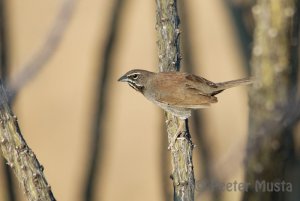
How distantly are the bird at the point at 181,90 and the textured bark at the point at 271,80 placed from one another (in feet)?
1.22

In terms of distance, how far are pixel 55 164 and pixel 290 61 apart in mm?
7005

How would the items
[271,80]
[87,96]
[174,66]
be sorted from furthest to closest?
[87,96], [174,66], [271,80]

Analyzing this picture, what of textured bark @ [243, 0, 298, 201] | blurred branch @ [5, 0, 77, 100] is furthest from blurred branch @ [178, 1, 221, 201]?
→ blurred branch @ [5, 0, 77, 100]

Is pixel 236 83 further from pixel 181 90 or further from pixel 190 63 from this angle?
pixel 190 63

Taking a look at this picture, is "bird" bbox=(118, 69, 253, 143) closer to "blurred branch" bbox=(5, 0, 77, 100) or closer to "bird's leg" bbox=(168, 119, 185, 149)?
"bird's leg" bbox=(168, 119, 185, 149)

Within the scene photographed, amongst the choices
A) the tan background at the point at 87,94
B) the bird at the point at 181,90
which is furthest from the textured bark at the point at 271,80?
the tan background at the point at 87,94

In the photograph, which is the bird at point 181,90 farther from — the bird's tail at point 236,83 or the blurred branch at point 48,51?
the blurred branch at point 48,51

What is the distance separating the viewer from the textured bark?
446 cm

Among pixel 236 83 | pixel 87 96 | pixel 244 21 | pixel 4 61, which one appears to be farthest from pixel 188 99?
pixel 87 96

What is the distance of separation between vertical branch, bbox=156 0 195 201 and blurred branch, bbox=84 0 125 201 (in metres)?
2.58

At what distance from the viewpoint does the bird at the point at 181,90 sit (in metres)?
4.98

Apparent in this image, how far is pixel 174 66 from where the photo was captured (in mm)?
4664

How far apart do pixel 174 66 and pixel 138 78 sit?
2.14 ft

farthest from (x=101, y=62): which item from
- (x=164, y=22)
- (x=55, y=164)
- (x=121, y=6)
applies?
(x=55, y=164)
